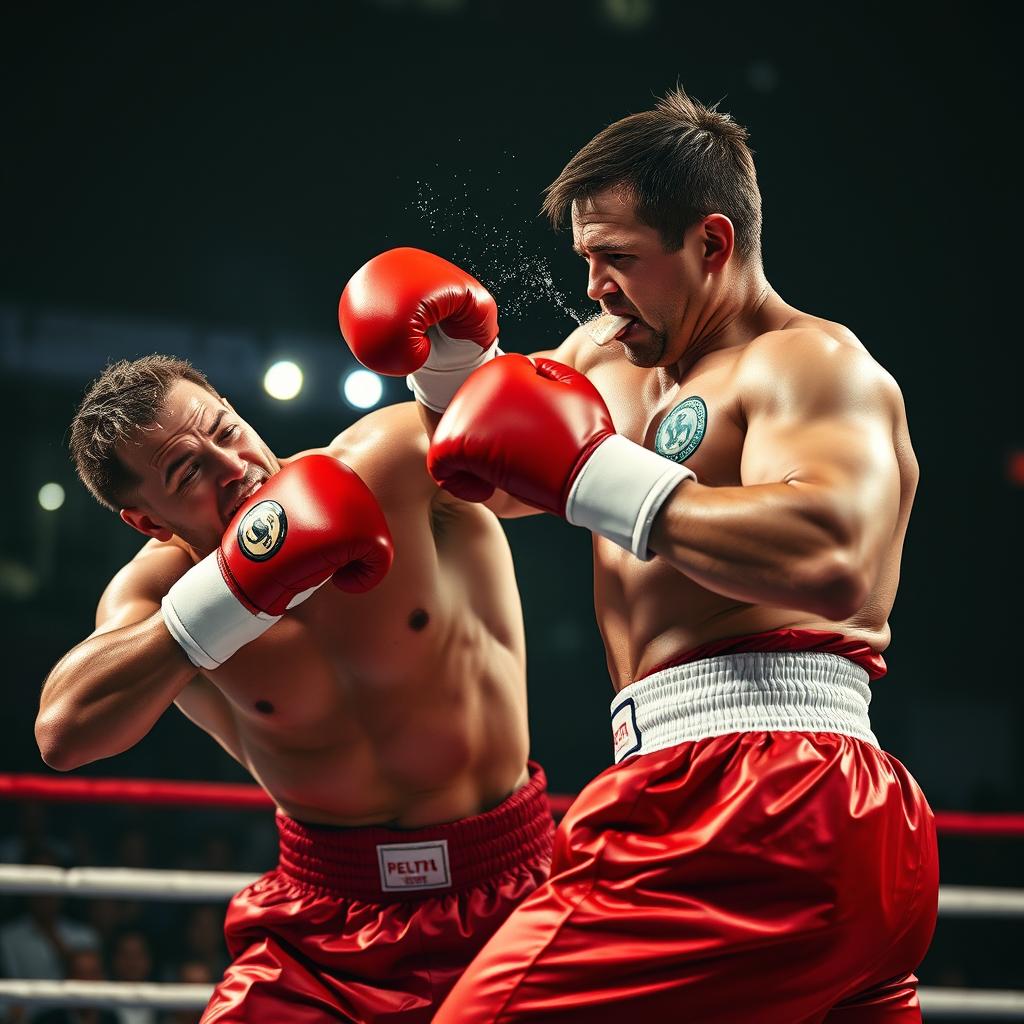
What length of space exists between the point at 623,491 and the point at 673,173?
0.46 m

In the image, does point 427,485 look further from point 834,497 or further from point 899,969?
point 899,969

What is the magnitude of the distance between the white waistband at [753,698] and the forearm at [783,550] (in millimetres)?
156

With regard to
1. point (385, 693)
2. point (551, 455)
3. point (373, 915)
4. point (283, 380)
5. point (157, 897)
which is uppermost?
point (283, 380)

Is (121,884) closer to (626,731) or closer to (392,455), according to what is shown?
(392,455)

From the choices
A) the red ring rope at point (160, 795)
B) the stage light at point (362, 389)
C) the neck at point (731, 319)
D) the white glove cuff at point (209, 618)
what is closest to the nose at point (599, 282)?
the neck at point (731, 319)

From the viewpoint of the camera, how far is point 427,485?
1856mm

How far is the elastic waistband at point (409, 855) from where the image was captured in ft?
5.74

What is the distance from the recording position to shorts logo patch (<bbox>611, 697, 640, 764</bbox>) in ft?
A: 4.61

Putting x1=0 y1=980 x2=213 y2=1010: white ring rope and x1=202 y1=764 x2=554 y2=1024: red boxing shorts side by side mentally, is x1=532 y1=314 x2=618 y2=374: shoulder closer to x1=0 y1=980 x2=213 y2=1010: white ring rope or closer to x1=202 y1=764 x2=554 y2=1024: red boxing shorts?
x1=202 y1=764 x2=554 y2=1024: red boxing shorts

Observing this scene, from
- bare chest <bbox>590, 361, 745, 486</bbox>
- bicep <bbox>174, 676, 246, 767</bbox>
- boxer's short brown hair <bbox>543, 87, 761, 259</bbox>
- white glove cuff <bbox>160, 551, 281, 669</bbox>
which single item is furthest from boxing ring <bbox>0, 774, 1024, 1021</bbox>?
boxer's short brown hair <bbox>543, 87, 761, 259</bbox>

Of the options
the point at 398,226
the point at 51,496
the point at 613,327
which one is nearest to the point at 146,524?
the point at 613,327

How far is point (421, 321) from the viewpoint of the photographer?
165cm

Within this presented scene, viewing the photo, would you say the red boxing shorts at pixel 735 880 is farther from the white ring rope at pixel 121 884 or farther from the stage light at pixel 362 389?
the stage light at pixel 362 389

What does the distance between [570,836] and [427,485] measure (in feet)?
2.25
